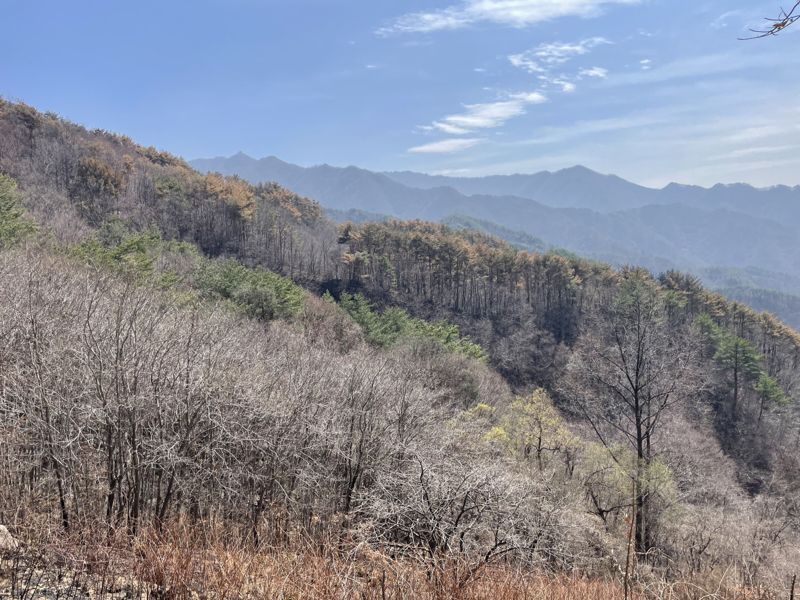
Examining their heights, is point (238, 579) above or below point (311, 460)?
above

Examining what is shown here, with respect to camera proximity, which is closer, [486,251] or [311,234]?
[486,251]

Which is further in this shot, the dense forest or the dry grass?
the dense forest

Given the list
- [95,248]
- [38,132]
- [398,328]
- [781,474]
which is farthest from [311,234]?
[781,474]

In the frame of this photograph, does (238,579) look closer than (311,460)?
Yes

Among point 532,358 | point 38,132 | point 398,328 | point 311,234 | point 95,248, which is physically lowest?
point 532,358

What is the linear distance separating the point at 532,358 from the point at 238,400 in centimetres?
5329

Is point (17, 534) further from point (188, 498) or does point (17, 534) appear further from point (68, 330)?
point (68, 330)

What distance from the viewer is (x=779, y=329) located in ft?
222

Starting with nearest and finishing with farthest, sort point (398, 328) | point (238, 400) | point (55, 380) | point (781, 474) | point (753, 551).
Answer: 1. point (55, 380)
2. point (238, 400)
3. point (753, 551)
4. point (781, 474)
5. point (398, 328)

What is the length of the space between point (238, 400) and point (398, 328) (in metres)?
31.7

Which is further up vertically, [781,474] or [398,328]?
[398,328]


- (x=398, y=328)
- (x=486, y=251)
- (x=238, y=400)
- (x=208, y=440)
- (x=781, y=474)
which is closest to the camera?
(x=208, y=440)

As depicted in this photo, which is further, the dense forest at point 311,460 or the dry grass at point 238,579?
the dense forest at point 311,460

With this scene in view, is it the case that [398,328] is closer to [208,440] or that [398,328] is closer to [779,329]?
[208,440]
